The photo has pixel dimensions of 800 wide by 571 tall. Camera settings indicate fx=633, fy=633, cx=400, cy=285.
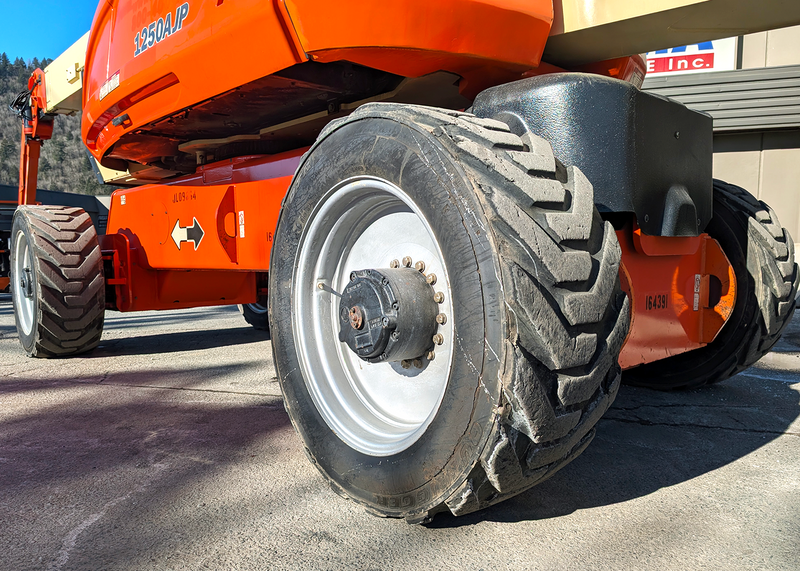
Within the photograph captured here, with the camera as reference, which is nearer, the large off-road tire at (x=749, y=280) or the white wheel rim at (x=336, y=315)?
the white wheel rim at (x=336, y=315)

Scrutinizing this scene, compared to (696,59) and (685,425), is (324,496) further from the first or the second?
(696,59)

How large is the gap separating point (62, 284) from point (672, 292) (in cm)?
404

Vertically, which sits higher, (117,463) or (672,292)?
(672,292)

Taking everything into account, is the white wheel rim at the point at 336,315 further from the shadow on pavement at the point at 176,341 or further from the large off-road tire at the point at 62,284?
the shadow on pavement at the point at 176,341

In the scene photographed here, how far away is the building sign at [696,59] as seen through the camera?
9617 millimetres

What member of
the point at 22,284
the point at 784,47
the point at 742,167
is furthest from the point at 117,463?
the point at 784,47

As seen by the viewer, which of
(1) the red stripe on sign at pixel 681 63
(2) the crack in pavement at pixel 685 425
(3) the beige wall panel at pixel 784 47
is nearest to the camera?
(2) the crack in pavement at pixel 685 425

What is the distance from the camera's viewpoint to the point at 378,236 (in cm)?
236

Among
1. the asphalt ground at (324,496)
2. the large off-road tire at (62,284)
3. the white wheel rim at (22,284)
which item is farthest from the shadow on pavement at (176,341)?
the asphalt ground at (324,496)

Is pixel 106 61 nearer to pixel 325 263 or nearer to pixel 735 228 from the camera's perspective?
pixel 325 263

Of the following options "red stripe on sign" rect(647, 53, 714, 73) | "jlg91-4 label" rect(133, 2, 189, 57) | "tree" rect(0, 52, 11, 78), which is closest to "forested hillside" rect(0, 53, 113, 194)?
"tree" rect(0, 52, 11, 78)

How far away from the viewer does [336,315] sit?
2.43 m

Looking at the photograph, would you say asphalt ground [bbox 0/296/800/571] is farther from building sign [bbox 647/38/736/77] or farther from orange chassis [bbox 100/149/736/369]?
building sign [bbox 647/38/736/77]

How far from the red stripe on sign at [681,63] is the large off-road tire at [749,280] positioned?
7.66 meters
